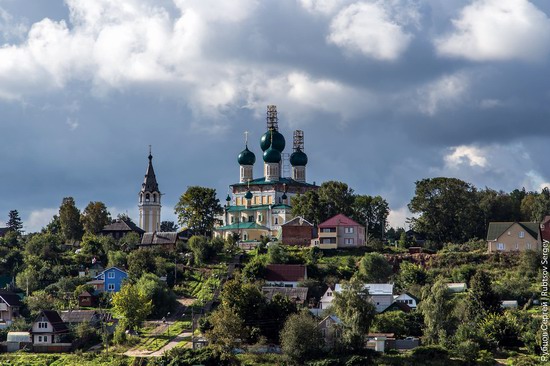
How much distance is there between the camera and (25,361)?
59.8m

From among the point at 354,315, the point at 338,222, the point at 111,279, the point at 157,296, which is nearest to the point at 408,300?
the point at 354,315

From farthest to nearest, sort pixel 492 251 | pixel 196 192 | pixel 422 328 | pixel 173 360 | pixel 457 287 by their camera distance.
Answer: pixel 196 192
pixel 492 251
pixel 457 287
pixel 422 328
pixel 173 360

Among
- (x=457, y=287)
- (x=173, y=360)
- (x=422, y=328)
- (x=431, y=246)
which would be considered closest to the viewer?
(x=173, y=360)

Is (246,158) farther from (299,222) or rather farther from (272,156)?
(299,222)

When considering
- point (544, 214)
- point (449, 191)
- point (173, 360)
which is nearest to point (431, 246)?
A: point (449, 191)

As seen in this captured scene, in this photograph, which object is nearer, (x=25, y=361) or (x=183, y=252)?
(x=25, y=361)

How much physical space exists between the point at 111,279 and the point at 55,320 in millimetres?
11727

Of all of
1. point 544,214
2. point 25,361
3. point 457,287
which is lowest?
point 25,361

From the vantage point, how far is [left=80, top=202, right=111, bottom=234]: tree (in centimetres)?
9175

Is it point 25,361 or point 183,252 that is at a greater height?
point 183,252

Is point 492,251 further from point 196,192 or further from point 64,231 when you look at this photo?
point 64,231

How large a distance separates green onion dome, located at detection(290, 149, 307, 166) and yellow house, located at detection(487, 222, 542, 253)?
28.5 m

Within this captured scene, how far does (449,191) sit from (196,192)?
21.5 m

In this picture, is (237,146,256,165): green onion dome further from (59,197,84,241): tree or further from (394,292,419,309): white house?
(394,292,419,309): white house
